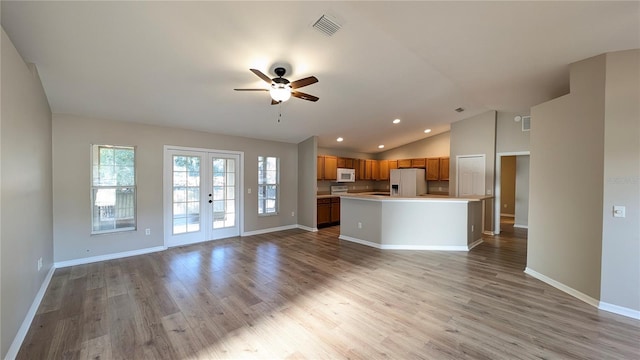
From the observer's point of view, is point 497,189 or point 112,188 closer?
point 112,188

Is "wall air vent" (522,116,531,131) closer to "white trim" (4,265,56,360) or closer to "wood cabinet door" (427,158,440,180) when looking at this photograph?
"wood cabinet door" (427,158,440,180)

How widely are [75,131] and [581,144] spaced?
6.99 metres

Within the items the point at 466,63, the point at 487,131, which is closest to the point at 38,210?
the point at 466,63

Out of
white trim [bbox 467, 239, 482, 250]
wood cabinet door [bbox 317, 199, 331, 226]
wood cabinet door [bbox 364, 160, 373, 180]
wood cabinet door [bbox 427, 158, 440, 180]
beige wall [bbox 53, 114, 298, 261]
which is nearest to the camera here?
beige wall [bbox 53, 114, 298, 261]

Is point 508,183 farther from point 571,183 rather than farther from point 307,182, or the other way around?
point 307,182

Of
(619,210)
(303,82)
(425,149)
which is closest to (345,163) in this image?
(425,149)

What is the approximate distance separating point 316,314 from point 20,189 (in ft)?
9.79

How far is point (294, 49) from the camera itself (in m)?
2.86

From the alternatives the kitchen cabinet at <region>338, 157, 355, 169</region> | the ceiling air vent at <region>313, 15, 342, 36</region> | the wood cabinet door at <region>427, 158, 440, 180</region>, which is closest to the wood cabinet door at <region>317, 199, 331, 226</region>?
the kitchen cabinet at <region>338, 157, 355, 169</region>

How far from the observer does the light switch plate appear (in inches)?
102

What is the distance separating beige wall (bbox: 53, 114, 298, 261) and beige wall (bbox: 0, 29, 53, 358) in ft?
2.49

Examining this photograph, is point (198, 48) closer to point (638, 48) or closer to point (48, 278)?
point (48, 278)

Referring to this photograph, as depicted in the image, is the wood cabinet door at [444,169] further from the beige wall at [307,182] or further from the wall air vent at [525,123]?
the beige wall at [307,182]

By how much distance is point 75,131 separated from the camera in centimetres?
396
